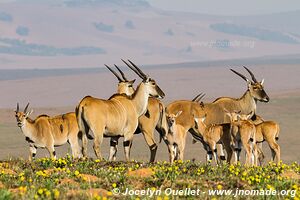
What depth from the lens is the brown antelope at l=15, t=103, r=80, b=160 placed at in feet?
60.7

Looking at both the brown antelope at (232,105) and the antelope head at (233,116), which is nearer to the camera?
the antelope head at (233,116)

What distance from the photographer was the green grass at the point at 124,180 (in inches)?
357

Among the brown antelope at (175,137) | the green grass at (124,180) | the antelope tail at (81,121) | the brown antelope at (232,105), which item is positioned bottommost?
the green grass at (124,180)

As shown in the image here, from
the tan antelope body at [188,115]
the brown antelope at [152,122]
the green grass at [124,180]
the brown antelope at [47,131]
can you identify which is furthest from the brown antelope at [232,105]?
the green grass at [124,180]

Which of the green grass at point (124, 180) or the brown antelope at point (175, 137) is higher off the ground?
the brown antelope at point (175, 137)

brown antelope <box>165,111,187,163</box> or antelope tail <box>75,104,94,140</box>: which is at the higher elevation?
antelope tail <box>75,104,94,140</box>

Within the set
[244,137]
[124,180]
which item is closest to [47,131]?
[244,137]

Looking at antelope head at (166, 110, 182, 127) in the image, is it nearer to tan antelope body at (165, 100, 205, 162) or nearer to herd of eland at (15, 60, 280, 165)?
herd of eland at (15, 60, 280, 165)

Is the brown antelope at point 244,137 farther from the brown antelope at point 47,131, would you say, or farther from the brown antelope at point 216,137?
the brown antelope at point 47,131

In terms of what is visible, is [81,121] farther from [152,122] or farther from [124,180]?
[124,180]

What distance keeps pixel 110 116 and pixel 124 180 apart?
5.32 meters

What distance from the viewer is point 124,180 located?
405 inches

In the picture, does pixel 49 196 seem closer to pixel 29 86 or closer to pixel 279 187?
pixel 279 187

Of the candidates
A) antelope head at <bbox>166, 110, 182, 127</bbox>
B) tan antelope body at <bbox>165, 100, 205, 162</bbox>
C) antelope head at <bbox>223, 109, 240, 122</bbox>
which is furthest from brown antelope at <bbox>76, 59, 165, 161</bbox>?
antelope head at <bbox>223, 109, 240, 122</bbox>
